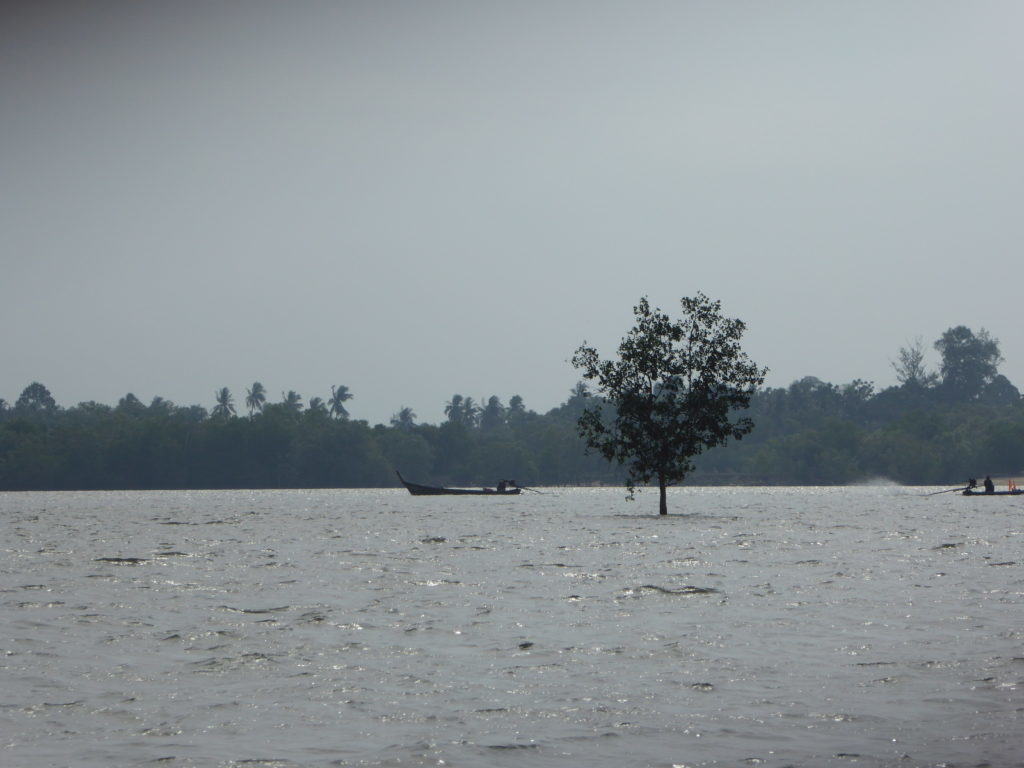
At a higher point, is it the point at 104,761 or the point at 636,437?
the point at 636,437

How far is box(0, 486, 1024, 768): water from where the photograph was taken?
500 inches

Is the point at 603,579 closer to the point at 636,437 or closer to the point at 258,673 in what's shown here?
the point at 258,673

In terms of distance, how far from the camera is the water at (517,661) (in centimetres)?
1270

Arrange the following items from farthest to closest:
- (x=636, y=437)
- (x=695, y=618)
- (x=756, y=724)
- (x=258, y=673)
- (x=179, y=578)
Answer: (x=636, y=437)
(x=179, y=578)
(x=695, y=618)
(x=258, y=673)
(x=756, y=724)

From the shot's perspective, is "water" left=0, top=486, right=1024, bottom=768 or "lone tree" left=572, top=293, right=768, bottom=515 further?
"lone tree" left=572, top=293, right=768, bottom=515

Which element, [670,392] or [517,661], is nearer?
[517,661]

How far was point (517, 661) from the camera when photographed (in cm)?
1827

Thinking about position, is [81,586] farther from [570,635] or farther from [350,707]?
[350,707]

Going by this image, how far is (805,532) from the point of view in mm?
57125

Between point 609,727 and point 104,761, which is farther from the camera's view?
point 609,727

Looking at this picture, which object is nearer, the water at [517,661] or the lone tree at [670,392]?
the water at [517,661]

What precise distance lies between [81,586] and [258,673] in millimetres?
16156

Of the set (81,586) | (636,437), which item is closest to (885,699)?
(81,586)

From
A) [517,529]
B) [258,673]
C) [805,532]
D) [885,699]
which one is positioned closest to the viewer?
[885,699]
